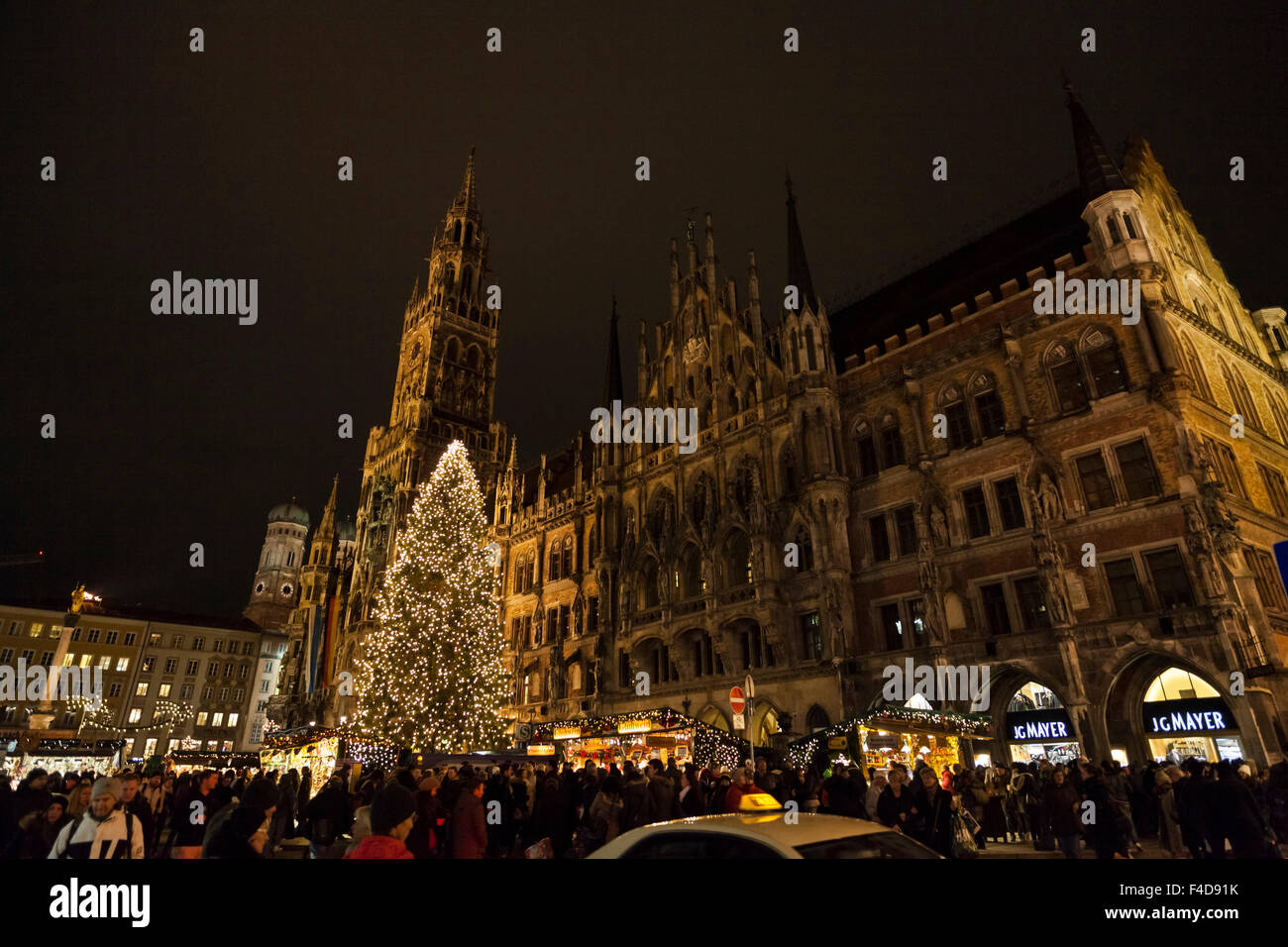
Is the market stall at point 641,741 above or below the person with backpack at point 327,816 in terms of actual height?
above

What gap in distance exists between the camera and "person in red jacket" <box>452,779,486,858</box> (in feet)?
25.2

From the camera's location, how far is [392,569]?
1064 inches

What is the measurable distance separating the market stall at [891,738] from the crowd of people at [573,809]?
0.88 meters

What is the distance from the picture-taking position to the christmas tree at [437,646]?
2450 cm

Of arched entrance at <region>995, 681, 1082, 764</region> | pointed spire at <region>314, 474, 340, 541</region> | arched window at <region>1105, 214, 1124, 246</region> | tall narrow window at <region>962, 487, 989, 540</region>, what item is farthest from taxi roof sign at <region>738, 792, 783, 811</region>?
pointed spire at <region>314, 474, 340, 541</region>

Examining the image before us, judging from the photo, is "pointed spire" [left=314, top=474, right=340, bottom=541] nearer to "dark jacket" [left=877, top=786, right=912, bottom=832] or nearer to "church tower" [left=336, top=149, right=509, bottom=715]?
"church tower" [left=336, top=149, right=509, bottom=715]

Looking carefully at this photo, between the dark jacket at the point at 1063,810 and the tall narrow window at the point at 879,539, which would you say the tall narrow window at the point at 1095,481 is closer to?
the tall narrow window at the point at 879,539

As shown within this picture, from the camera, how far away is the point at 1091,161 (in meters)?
26.5

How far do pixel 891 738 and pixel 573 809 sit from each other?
10.4 meters

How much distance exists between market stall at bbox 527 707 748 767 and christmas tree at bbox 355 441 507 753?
8.07ft

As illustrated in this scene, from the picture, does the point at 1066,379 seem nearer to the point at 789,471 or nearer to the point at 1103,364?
the point at 1103,364

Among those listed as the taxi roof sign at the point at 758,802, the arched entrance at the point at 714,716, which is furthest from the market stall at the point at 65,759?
the taxi roof sign at the point at 758,802
